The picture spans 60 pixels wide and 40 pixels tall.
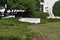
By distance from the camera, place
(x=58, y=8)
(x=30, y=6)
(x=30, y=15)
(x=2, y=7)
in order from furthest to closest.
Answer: (x=58, y=8)
(x=2, y=7)
(x=30, y=15)
(x=30, y=6)

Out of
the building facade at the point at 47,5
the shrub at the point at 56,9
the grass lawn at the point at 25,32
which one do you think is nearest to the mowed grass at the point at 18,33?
the grass lawn at the point at 25,32

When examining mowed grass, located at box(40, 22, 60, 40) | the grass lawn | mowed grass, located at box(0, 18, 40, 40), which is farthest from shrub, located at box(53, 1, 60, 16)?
mowed grass, located at box(0, 18, 40, 40)

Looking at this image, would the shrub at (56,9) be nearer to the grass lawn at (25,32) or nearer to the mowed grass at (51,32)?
the mowed grass at (51,32)

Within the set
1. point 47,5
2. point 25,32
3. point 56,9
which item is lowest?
point 56,9

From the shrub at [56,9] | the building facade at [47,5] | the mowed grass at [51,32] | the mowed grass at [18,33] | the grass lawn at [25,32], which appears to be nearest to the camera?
the mowed grass at [18,33]

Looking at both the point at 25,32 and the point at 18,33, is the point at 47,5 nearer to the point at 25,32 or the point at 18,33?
the point at 25,32

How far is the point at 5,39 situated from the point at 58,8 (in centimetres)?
3889

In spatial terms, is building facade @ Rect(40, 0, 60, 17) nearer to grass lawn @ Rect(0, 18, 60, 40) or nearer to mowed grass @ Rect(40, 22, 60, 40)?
mowed grass @ Rect(40, 22, 60, 40)

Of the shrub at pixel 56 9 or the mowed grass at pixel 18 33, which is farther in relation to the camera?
the shrub at pixel 56 9

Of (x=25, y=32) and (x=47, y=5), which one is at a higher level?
(x=47, y=5)

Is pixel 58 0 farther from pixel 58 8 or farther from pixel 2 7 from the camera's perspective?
pixel 2 7

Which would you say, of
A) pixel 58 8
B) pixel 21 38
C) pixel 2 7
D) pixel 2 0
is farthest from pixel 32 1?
pixel 21 38

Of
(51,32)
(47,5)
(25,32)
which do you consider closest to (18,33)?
(25,32)

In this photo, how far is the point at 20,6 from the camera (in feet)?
120
